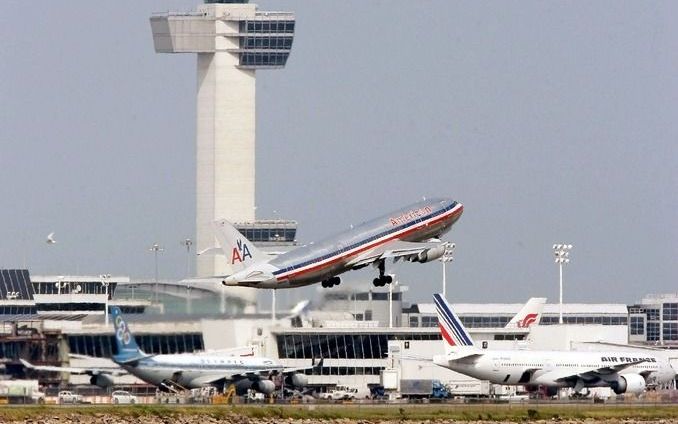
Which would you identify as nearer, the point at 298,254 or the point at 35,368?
the point at 298,254

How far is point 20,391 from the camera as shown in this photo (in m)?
136

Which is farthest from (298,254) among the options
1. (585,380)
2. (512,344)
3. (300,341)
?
(512,344)

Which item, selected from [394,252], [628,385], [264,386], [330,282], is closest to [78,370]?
[264,386]

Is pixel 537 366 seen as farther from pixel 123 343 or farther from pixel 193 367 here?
pixel 123 343

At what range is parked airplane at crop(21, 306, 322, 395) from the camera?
143 meters

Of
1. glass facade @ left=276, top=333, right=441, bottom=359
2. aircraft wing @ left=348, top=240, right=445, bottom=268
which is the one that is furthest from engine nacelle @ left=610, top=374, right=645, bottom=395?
aircraft wing @ left=348, top=240, right=445, bottom=268

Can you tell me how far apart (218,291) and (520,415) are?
2220cm

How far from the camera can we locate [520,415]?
125438 mm

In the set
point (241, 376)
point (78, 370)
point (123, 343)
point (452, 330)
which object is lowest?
point (241, 376)

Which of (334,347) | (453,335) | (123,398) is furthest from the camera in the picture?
(334,347)

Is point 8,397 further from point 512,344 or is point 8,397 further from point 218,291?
point 512,344

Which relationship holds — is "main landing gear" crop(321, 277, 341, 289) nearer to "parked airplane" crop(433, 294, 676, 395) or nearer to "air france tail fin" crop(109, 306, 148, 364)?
Result: "air france tail fin" crop(109, 306, 148, 364)

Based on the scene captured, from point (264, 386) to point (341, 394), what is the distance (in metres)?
12.1

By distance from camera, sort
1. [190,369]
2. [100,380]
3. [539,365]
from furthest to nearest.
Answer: [539,365] → [190,369] → [100,380]
